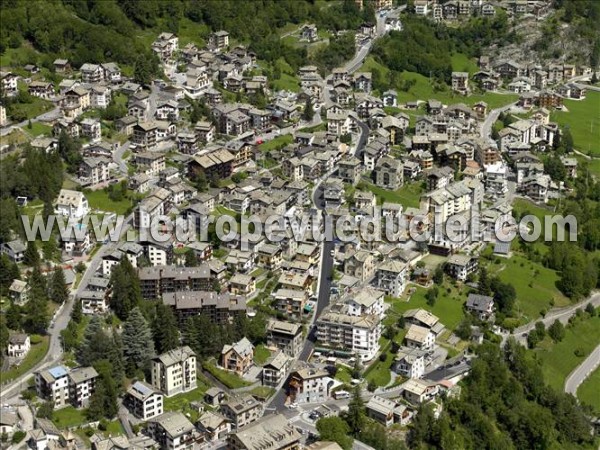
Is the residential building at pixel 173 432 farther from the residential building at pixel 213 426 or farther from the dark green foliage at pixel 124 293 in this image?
the dark green foliage at pixel 124 293

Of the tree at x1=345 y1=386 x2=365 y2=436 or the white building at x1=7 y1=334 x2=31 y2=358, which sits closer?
the tree at x1=345 y1=386 x2=365 y2=436

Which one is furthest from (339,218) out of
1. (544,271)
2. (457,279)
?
(544,271)

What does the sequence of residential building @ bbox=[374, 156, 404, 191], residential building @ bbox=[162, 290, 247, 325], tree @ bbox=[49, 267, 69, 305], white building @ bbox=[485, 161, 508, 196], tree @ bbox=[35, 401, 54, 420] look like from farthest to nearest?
white building @ bbox=[485, 161, 508, 196], residential building @ bbox=[374, 156, 404, 191], tree @ bbox=[49, 267, 69, 305], residential building @ bbox=[162, 290, 247, 325], tree @ bbox=[35, 401, 54, 420]

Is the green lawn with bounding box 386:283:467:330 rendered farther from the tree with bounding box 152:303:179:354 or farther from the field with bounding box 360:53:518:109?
the field with bounding box 360:53:518:109

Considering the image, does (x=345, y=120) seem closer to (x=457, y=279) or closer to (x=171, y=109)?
(x=171, y=109)

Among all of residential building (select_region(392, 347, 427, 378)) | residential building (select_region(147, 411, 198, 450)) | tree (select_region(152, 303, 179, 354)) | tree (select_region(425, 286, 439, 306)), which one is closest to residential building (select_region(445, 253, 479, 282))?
tree (select_region(425, 286, 439, 306))

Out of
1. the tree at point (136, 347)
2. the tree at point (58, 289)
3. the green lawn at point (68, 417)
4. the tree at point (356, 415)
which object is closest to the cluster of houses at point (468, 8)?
the tree at point (58, 289)

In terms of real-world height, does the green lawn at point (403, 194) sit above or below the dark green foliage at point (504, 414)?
above
